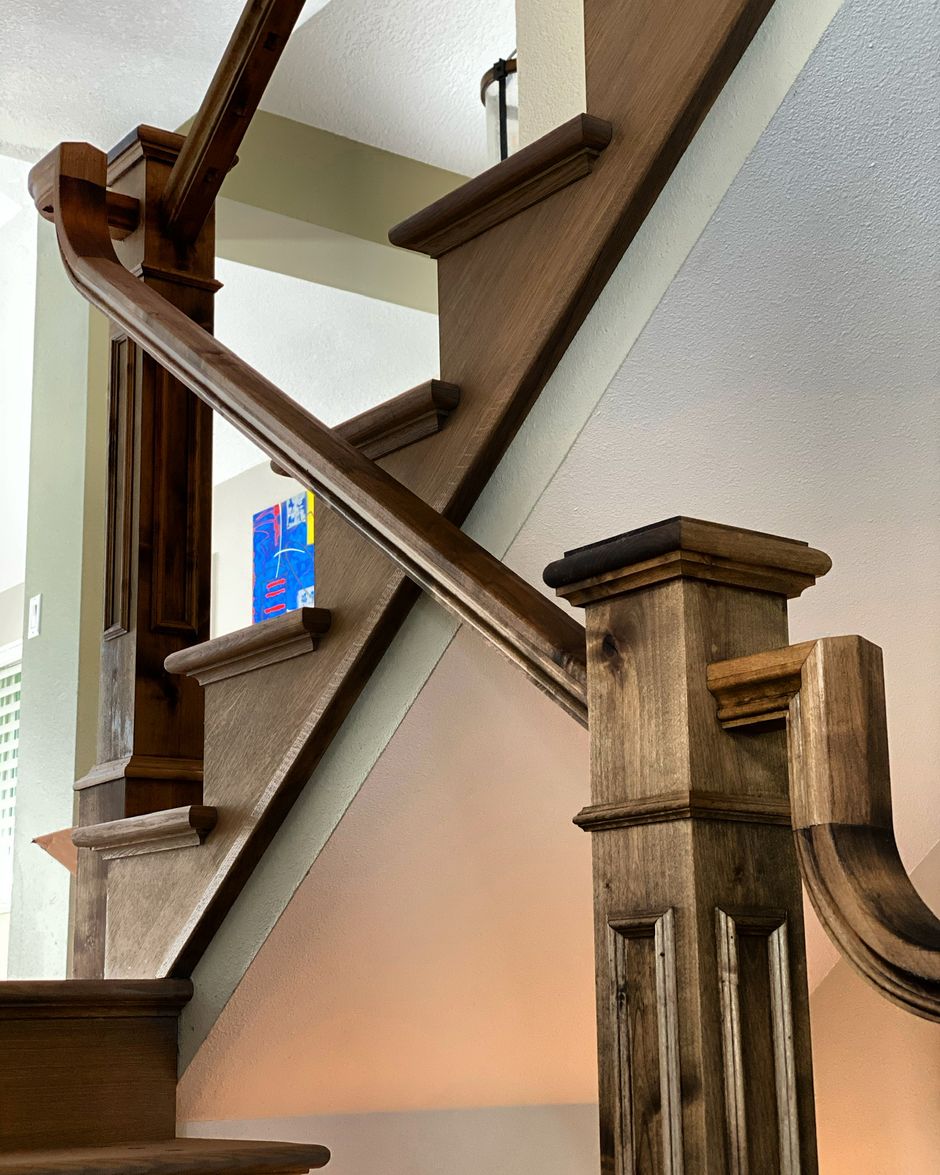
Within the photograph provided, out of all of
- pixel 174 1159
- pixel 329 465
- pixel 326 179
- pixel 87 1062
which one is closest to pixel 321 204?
pixel 326 179

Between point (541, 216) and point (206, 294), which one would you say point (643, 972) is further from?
point (206, 294)

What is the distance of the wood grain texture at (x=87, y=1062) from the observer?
146 cm

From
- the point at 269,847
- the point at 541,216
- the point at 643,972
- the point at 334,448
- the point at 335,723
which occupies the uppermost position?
the point at 541,216

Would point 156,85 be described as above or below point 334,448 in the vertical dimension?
above

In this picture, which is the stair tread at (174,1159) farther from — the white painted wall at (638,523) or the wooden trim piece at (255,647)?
the wooden trim piece at (255,647)

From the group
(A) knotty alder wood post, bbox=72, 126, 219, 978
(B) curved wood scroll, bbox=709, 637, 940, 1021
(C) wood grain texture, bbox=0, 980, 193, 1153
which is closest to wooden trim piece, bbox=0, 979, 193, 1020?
Answer: (C) wood grain texture, bbox=0, 980, 193, 1153

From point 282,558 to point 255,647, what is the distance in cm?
454

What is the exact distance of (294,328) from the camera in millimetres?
5410

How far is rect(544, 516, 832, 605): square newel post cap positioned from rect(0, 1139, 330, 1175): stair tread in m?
0.71

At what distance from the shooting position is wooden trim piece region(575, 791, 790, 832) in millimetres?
846

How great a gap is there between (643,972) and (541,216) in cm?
79

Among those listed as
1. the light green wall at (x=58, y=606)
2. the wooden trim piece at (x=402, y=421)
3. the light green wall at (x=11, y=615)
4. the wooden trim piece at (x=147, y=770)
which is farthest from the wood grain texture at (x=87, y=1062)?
the light green wall at (x=11, y=615)

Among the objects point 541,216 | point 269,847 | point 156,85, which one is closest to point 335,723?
point 269,847

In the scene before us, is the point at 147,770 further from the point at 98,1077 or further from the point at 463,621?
the point at 463,621
